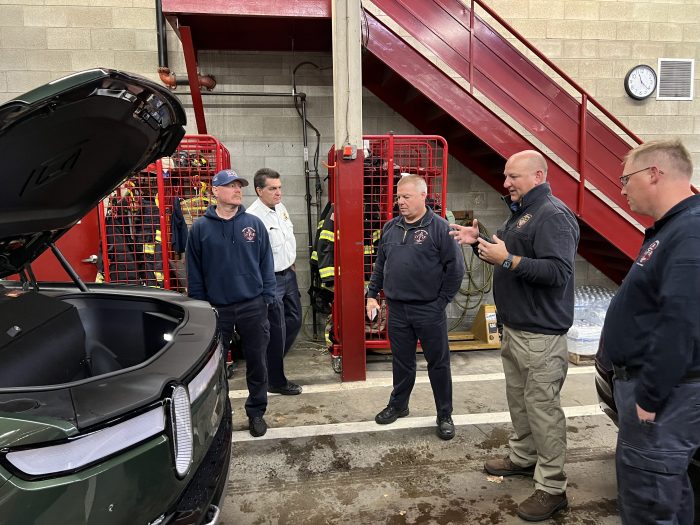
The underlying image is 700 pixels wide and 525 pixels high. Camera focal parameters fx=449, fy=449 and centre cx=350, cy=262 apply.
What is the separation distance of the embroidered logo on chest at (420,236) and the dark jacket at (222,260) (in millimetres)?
1084

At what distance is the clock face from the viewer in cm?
561

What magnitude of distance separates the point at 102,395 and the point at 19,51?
556 cm

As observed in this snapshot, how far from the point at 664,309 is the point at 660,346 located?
12 cm

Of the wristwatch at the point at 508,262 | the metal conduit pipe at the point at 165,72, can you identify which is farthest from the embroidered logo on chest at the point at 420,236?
the metal conduit pipe at the point at 165,72

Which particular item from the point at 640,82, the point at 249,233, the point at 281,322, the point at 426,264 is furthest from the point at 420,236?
the point at 640,82

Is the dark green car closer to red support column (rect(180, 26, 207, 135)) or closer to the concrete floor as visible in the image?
the concrete floor

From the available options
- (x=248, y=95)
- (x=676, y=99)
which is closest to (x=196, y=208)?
(x=248, y=95)

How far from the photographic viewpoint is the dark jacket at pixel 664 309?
4.74 ft

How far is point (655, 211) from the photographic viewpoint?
1.66m

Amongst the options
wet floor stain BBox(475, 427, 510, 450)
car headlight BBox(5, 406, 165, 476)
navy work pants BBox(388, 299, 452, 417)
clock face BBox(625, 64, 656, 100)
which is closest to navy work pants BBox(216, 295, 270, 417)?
navy work pants BBox(388, 299, 452, 417)

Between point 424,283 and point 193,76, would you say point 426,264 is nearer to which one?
point 424,283

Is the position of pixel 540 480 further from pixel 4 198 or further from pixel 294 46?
pixel 294 46

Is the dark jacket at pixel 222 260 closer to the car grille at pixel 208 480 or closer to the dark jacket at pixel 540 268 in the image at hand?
the car grille at pixel 208 480

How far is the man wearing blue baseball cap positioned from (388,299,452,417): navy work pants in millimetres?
922
